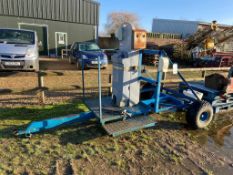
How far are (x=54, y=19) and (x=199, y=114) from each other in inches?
627

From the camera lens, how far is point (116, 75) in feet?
14.5

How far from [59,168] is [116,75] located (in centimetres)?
218

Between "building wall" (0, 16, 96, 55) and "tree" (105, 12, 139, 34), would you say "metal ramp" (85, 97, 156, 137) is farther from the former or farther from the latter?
"tree" (105, 12, 139, 34)

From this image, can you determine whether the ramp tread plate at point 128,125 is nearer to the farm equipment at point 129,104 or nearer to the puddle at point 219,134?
the farm equipment at point 129,104

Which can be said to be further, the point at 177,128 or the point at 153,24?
the point at 153,24

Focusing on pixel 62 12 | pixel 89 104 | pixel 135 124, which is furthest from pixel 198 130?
pixel 62 12

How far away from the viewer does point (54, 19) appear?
17.2 m

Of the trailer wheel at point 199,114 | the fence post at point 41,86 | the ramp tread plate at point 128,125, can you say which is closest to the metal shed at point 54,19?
the fence post at point 41,86

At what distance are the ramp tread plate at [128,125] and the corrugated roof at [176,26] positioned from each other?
2603 cm

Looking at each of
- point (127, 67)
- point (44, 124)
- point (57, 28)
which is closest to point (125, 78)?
point (127, 67)

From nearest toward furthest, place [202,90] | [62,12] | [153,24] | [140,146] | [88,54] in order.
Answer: [140,146] < [202,90] < [88,54] < [62,12] < [153,24]

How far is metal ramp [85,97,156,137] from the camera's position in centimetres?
369

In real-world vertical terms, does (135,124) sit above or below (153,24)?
below

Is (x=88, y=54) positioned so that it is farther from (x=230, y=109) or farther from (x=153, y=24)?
(x=153, y=24)
